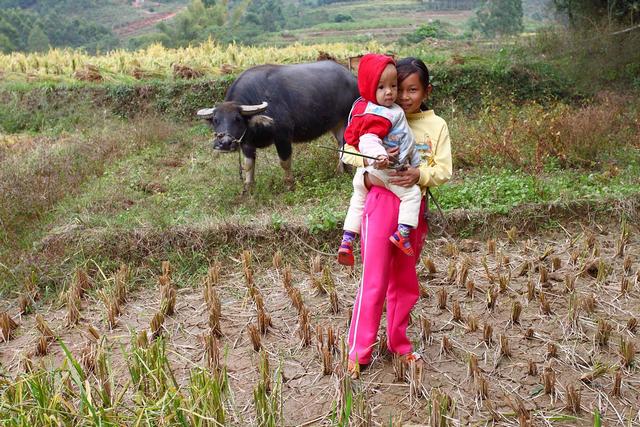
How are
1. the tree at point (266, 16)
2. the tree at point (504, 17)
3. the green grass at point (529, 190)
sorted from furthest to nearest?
the tree at point (266, 16) → the tree at point (504, 17) → the green grass at point (529, 190)

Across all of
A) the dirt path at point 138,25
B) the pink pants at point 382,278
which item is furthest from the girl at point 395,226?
the dirt path at point 138,25

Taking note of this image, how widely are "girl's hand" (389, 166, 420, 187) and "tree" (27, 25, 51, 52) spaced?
21962 mm

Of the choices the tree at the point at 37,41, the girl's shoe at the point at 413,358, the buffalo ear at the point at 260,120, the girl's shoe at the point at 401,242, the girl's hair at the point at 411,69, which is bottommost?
the tree at the point at 37,41

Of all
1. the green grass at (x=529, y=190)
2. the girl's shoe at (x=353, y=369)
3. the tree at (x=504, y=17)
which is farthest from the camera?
the tree at (x=504, y=17)

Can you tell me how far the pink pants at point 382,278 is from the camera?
2.81 meters

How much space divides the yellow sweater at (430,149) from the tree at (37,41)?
2185 cm

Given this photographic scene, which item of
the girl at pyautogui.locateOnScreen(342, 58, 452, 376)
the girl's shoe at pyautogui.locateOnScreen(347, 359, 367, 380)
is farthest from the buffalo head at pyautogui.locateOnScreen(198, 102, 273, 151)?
the girl's shoe at pyautogui.locateOnScreen(347, 359, 367, 380)

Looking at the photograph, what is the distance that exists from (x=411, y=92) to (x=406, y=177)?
1.24ft

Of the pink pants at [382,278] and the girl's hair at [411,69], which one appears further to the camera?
the pink pants at [382,278]

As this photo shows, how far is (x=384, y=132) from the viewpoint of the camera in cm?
266

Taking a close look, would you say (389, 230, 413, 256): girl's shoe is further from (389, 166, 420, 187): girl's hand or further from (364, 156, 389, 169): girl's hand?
(364, 156, 389, 169): girl's hand

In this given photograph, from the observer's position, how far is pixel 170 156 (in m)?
8.01

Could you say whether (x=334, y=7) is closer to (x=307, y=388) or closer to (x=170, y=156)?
(x=170, y=156)

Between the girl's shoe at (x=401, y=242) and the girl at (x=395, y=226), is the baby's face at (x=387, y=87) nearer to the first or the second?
the girl at (x=395, y=226)
